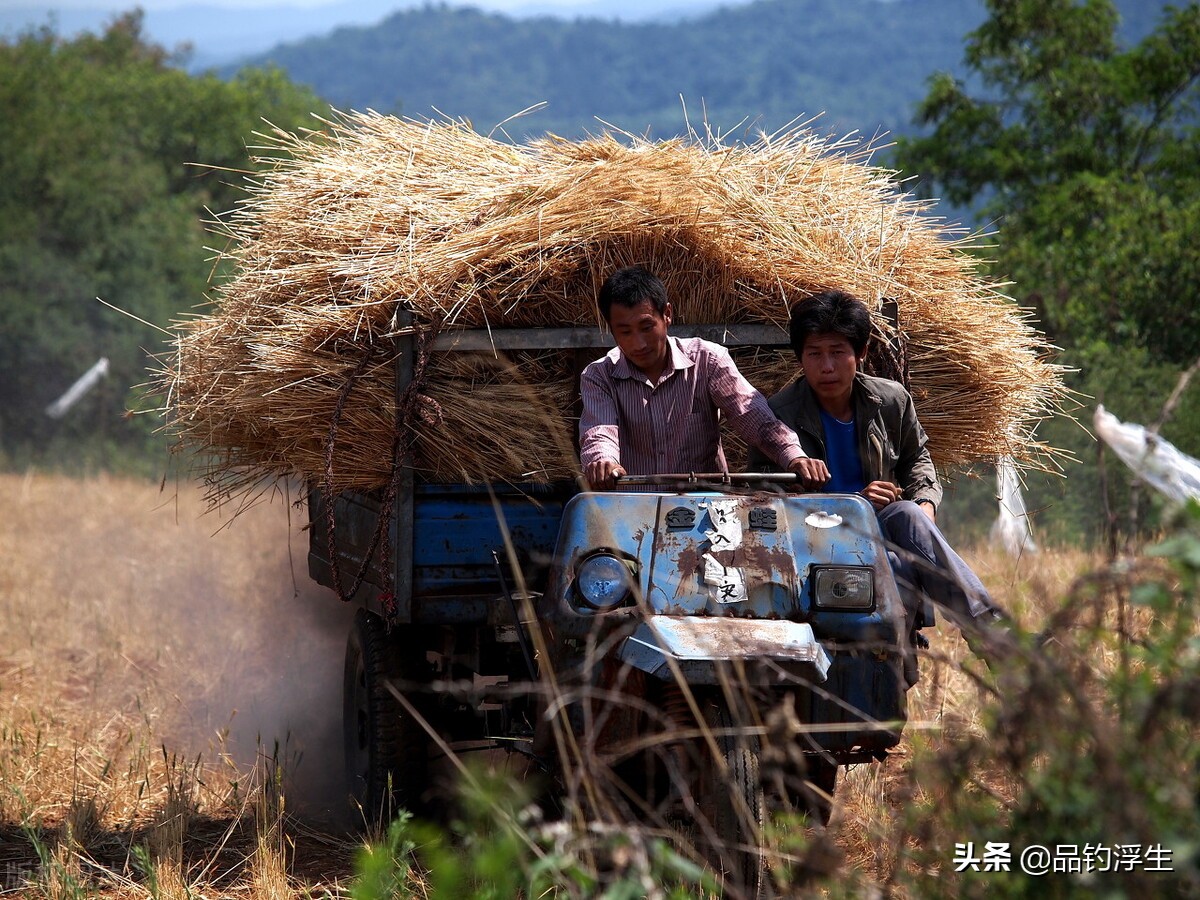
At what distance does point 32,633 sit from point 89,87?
23.8m

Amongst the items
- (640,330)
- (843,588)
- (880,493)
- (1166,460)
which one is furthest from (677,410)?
(1166,460)

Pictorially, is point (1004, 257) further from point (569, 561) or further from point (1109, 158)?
point (569, 561)

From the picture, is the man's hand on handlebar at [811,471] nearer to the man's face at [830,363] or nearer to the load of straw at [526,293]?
the man's face at [830,363]

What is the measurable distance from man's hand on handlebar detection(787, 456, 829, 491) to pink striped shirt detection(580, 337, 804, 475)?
22 cm

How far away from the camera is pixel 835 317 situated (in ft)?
16.0

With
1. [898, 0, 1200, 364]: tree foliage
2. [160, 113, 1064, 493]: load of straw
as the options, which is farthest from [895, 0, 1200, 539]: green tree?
[160, 113, 1064, 493]: load of straw

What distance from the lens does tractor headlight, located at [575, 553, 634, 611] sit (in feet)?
14.3

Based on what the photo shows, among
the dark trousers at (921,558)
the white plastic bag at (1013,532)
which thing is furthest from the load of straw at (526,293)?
the white plastic bag at (1013,532)

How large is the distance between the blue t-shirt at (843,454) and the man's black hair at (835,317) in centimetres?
29

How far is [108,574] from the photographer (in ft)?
37.9

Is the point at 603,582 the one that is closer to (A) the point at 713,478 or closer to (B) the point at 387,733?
(A) the point at 713,478

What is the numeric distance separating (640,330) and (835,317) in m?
0.64

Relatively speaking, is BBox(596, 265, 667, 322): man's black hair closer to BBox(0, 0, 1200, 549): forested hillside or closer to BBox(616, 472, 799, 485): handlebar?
BBox(616, 472, 799, 485): handlebar

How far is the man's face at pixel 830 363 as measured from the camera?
4.89 metres
